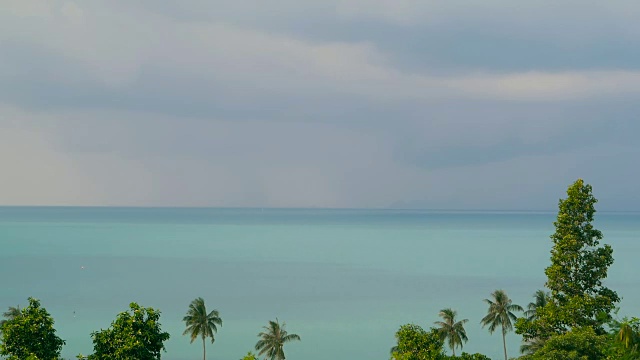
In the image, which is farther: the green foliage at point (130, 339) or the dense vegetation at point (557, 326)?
the green foliage at point (130, 339)

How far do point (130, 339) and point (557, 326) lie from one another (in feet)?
99.5

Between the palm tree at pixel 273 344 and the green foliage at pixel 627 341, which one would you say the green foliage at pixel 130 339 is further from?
the palm tree at pixel 273 344

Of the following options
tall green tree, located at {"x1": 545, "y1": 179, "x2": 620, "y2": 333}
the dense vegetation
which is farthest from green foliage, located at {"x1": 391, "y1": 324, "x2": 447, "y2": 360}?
tall green tree, located at {"x1": 545, "y1": 179, "x2": 620, "y2": 333}

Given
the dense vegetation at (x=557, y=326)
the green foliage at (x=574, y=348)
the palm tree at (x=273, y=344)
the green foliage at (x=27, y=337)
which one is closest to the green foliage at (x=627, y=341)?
the dense vegetation at (x=557, y=326)

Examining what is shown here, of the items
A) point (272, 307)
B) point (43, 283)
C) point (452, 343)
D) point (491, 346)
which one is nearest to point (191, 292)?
point (272, 307)

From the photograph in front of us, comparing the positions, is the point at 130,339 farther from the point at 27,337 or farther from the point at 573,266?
the point at 573,266

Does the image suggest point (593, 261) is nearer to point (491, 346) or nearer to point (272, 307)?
point (491, 346)

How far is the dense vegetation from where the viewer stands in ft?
118

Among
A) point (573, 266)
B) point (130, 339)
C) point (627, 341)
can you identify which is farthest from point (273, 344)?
point (627, 341)

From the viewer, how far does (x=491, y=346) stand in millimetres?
115688

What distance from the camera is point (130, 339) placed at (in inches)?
1443

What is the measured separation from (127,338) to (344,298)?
125 meters

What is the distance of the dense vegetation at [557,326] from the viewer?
36.0 m

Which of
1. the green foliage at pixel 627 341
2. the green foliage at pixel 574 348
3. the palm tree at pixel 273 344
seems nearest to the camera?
the green foliage at pixel 627 341
